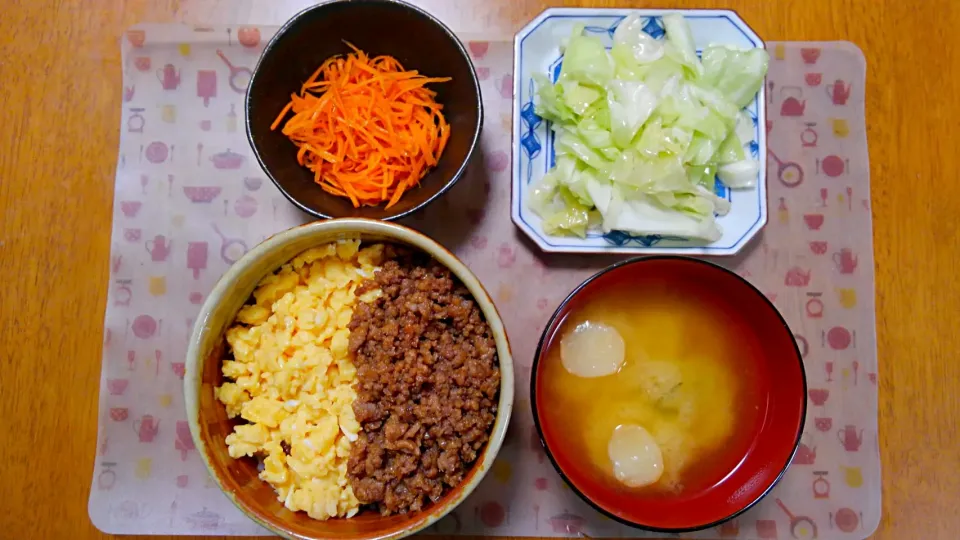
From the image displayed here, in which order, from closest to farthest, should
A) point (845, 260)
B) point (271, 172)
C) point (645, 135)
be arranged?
point (271, 172)
point (645, 135)
point (845, 260)

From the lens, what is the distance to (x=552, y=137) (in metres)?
1.60

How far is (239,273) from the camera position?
1.24m

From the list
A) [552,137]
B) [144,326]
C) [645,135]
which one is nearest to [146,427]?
[144,326]

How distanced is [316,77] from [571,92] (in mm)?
598

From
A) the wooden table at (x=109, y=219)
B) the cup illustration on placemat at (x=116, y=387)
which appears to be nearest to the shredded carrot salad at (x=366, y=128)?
the wooden table at (x=109, y=219)

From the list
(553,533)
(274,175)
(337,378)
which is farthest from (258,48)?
(553,533)

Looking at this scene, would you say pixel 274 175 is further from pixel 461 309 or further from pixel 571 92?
pixel 571 92

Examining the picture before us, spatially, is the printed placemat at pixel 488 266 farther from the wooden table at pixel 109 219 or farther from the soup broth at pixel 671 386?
the soup broth at pixel 671 386

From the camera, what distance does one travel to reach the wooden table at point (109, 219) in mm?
1610

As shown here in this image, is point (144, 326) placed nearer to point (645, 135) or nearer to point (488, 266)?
point (488, 266)

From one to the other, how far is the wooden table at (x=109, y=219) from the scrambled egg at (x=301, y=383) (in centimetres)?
58

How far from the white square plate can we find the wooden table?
14 cm

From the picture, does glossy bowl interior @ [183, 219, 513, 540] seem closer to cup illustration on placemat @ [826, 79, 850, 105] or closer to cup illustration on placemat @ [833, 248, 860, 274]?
cup illustration on placemat @ [833, 248, 860, 274]

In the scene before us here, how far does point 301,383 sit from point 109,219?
763mm
